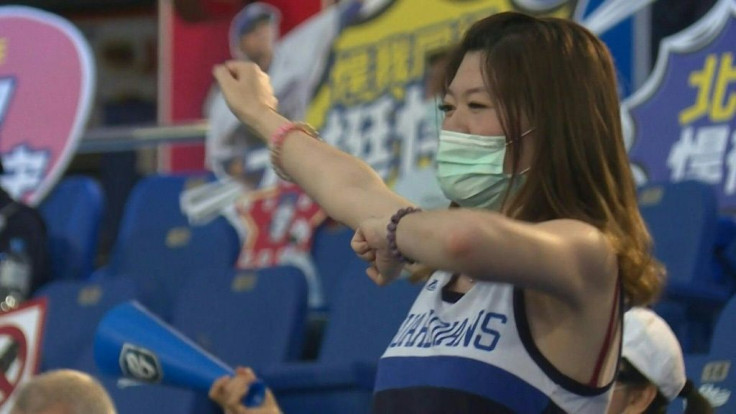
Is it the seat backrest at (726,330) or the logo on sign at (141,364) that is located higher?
the seat backrest at (726,330)

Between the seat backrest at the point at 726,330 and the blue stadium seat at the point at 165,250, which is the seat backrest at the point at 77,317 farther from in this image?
the seat backrest at the point at 726,330

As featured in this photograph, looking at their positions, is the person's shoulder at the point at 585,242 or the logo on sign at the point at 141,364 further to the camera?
the logo on sign at the point at 141,364

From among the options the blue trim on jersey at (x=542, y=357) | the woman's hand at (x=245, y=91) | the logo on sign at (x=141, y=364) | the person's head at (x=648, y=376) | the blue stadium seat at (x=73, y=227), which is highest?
the woman's hand at (x=245, y=91)

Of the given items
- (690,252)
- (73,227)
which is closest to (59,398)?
(690,252)

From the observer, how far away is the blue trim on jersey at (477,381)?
5.18 ft

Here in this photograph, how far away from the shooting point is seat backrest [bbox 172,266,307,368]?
390 cm

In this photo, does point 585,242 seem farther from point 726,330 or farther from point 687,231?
point 687,231

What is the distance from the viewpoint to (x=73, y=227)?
5.12 m

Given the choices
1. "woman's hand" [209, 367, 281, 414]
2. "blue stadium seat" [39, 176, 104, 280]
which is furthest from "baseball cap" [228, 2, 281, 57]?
"woman's hand" [209, 367, 281, 414]

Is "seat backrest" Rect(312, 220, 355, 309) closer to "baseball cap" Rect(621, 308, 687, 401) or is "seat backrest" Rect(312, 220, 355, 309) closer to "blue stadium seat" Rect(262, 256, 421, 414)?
"blue stadium seat" Rect(262, 256, 421, 414)

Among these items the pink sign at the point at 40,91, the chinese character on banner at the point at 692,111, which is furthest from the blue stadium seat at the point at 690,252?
the pink sign at the point at 40,91

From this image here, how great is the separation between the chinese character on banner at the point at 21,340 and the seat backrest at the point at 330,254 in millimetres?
789

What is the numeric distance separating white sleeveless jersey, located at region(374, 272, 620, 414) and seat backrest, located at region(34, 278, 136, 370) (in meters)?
2.63

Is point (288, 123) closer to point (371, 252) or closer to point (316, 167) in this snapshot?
point (316, 167)
